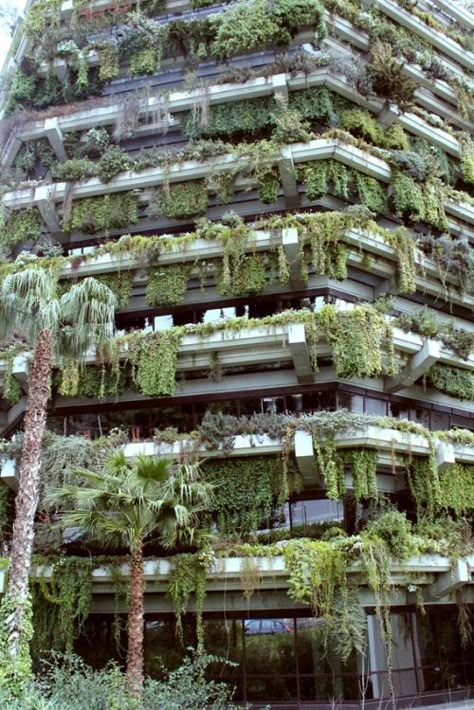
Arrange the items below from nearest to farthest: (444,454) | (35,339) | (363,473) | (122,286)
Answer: (35,339), (363,473), (444,454), (122,286)

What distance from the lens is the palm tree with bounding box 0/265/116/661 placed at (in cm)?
1490

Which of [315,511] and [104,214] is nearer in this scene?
[315,511]

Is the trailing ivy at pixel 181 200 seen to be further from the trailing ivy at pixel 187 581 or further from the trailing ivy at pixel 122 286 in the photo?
the trailing ivy at pixel 187 581

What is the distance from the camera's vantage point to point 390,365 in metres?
21.8

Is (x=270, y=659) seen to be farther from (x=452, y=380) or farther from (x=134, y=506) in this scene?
(x=452, y=380)

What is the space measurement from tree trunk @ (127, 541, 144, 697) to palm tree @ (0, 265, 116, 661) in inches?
89.5

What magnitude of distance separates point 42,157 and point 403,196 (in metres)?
14.4

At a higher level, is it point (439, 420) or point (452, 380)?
point (452, 380)

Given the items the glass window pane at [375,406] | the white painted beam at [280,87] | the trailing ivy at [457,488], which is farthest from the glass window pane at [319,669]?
the white painted beam at [280,87]

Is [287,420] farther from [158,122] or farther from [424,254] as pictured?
[158,122]

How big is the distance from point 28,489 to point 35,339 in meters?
3.60

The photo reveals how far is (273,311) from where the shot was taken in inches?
950

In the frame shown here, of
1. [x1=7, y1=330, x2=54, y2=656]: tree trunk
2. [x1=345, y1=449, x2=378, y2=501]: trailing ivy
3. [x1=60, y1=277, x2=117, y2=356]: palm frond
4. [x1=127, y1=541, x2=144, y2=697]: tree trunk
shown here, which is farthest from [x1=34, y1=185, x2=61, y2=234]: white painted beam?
[x1=127, y1=541, x2=144, y2=697]: tree trunk

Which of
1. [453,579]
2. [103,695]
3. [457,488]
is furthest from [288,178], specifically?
[103,695]
